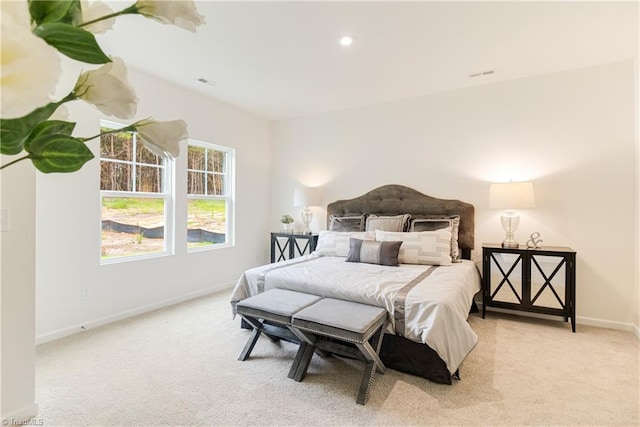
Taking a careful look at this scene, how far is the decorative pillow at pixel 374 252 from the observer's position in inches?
131

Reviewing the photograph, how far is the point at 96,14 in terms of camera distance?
547mm

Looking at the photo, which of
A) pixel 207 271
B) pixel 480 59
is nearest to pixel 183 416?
pixel 207 271

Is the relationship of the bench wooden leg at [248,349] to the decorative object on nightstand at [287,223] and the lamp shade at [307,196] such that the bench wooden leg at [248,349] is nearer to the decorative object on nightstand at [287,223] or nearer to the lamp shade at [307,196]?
the lamp shade at [307,196]

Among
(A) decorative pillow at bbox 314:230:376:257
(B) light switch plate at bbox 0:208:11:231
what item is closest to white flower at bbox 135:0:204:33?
(B) light switch plate at bbox 0:208:11:231

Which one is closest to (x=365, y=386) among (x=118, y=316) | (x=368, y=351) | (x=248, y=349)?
(x=368, y=351)

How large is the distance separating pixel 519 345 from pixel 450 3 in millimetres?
Result: 2848

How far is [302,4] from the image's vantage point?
2.30m

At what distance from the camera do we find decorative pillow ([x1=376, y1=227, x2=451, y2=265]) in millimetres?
3357

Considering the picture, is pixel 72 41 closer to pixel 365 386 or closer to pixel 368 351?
pixel 368 351

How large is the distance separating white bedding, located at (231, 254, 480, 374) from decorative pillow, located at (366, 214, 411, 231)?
2.37 ft

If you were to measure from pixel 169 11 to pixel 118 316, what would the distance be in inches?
144

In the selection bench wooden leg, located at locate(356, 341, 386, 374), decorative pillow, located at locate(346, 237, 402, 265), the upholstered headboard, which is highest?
the upholstered headboard

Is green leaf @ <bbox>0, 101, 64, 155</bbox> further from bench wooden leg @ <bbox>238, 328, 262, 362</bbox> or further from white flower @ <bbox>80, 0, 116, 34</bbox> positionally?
bench wooden leg @ <bbox>238, 328, 262, 362</bbox>

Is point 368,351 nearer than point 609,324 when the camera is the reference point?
Yes
